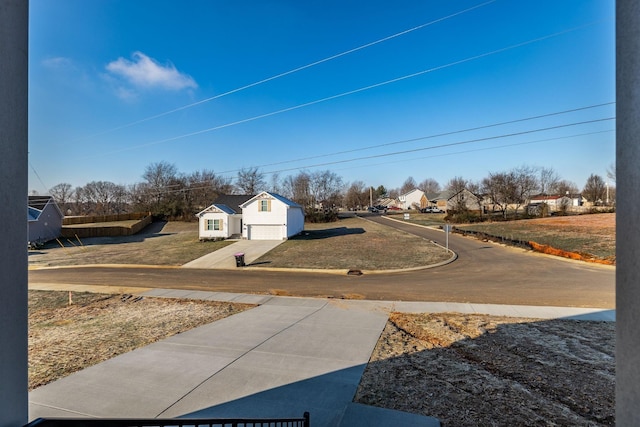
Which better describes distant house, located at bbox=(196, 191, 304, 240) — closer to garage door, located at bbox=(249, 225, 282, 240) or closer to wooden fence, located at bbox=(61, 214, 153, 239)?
garage door, located at bbox=(249, 225, 282, 240)

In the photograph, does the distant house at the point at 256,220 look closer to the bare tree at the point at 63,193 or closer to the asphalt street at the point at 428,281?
the asphalt street at the point at 428,281

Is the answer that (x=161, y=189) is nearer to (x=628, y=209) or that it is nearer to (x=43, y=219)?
(x=43, y=219)

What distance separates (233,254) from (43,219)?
74.2 ft

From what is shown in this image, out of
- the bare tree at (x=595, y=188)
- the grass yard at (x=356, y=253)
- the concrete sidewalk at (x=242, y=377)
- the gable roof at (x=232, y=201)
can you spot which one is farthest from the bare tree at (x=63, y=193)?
the bare tree at (x=595, y=188)

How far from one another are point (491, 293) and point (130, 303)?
13.5m

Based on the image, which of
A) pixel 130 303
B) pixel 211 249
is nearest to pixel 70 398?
pixel 130 303

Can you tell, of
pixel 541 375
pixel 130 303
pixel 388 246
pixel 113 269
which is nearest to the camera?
pixel 541 375

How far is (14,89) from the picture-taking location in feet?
5.16

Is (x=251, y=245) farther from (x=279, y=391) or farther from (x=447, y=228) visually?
(x=279, y=391)

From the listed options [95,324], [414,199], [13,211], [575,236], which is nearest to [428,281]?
[95,324]

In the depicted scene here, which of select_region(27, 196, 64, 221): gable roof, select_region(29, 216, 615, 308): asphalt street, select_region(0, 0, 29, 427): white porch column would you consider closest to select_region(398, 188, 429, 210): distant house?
select_region(29, 216, 615, 308): asphalt street

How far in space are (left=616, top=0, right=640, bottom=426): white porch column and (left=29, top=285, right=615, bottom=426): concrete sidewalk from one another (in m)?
3.30

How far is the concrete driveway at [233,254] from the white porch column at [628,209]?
19.5 metres

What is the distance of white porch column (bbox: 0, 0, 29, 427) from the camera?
148 cm
